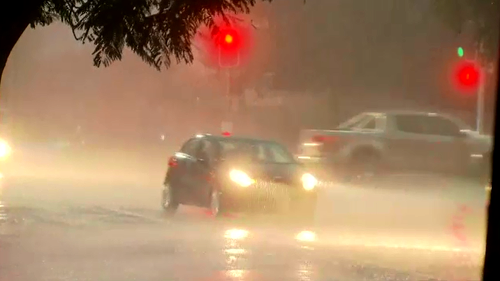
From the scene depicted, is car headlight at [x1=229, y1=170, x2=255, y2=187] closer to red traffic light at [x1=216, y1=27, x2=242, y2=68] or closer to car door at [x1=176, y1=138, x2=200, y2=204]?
car door at [x1=176, y1=138, x2=200, y2=204]

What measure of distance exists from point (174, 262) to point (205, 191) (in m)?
6.08

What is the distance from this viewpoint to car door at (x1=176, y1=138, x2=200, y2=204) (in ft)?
61.2

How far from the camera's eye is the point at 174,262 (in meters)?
12.1

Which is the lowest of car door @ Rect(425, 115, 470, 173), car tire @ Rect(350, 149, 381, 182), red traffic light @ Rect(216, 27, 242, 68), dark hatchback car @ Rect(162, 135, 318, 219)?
dark hatchback car @ Rect(162, 135, 318, 219)

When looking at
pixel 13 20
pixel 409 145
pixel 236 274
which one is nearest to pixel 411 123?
pixel 409 145

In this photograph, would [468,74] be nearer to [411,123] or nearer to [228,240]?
[411,123]

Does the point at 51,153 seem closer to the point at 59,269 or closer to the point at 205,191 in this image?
the point at 205,191

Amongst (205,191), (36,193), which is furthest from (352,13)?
(205,191)

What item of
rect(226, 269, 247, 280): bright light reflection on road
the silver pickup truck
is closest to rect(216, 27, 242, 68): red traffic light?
the silver pickup truck

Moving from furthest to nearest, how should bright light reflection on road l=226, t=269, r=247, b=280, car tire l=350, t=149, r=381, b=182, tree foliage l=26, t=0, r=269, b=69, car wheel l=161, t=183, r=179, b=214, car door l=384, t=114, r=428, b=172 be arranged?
car door l=384, t=114, r=428, b=172 < car tire l=350, t=149, r=381, b=182 < car wheel l=161, t=183, r=179, b=214 < bright light reflection on road l=226, t=269, r=247, b=280 < tree foliage l=26, t=0, r=269, b=69

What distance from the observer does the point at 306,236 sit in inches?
615

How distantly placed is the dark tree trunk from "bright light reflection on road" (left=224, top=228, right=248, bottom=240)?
7.50m

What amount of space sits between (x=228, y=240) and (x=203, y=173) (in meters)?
3.80

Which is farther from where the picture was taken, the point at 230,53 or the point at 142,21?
the point at 230,53
